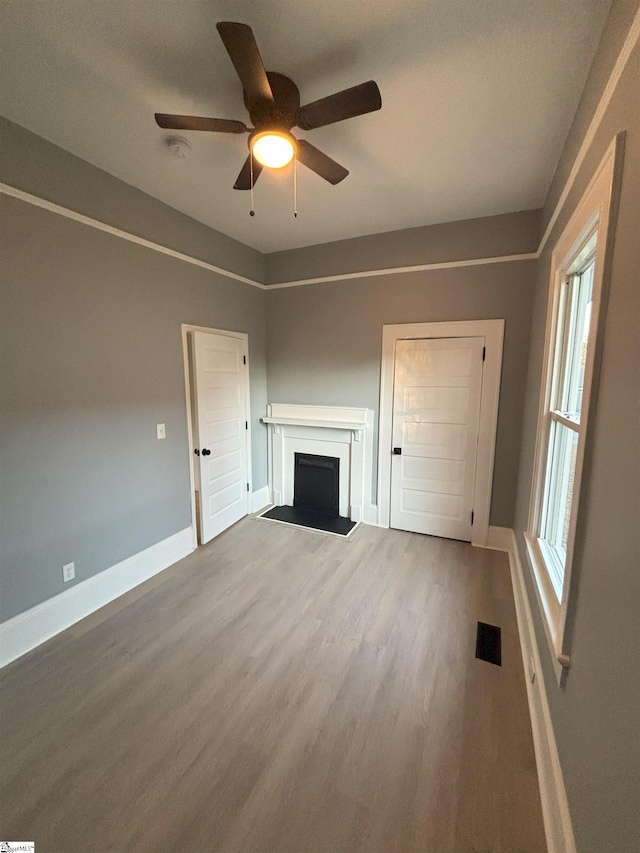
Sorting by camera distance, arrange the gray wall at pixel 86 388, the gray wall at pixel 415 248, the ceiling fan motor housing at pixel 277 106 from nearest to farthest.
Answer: the ceiling fan motor housing at pixel 277 106
the gray wall at pixel 86 388
the gray wall at pixel 415 248

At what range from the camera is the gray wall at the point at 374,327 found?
2846mm

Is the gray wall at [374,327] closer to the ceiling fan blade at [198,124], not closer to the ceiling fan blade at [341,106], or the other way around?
the ceiling fan blade at [341,106]

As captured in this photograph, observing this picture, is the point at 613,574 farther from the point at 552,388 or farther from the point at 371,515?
the point at 371,515

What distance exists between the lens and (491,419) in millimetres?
2965

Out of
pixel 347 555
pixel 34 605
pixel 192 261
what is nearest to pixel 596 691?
pixel 347 555

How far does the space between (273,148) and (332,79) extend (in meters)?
0.43

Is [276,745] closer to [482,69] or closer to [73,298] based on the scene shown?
[73,298]

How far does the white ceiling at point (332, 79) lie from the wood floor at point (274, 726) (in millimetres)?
2896

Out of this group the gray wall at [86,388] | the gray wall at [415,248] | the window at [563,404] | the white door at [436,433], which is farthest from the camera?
the white door at [436,433]

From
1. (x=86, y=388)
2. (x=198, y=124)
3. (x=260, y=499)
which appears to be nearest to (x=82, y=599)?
(x=86, y=388)

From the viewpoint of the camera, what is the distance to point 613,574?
2.85ft

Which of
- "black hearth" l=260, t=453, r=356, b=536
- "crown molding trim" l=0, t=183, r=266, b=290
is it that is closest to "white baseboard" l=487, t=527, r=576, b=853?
"black hearth" l=260, t=453, r=356, b=536

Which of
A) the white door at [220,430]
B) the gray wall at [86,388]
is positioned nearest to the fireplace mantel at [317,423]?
the white door at [220,430]

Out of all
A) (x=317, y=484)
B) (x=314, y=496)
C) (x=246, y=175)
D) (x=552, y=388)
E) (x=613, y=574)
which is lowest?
(x=314, y=496)
